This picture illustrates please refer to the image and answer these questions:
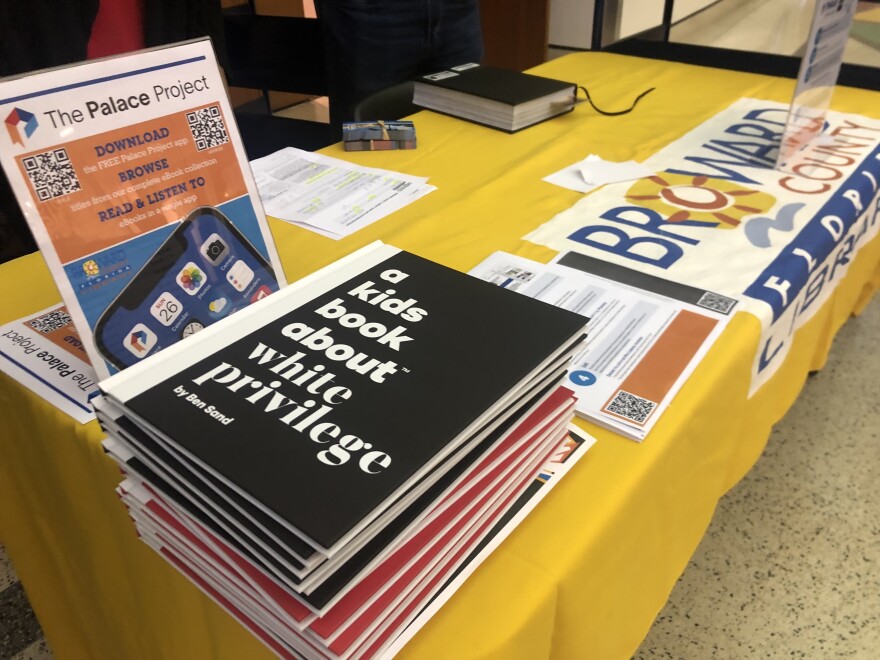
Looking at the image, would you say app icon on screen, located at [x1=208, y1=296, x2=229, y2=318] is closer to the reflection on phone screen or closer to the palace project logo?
the reflection on phone screen

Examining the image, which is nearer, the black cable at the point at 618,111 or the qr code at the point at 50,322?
the qr code at the point at 50,322

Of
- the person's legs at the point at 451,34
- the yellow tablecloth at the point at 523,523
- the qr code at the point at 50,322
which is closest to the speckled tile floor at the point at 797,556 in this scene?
the yellow tablecloth at the point at 523,523

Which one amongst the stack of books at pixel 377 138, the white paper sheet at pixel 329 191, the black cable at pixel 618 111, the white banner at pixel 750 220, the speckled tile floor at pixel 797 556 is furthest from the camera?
the black cable at pixel 618 111

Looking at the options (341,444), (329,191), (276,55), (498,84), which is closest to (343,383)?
(341,444)

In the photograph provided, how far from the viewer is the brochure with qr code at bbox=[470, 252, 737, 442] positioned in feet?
2.12

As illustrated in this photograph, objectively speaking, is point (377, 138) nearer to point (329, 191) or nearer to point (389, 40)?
point (329, 191)

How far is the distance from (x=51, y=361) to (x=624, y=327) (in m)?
0.66

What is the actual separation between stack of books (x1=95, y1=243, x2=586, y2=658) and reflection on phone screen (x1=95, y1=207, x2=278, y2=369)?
14 centimetres

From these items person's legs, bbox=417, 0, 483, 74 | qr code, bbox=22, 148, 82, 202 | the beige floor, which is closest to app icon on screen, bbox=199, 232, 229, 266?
qr code, bbox=22, 148, 82, 202

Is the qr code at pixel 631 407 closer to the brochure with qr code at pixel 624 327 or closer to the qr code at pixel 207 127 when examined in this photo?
the brochure with qr code at pixel 624 327

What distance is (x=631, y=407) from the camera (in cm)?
64

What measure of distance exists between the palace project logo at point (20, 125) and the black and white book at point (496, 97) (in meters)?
0.94

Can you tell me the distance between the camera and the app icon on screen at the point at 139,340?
633 millimetres

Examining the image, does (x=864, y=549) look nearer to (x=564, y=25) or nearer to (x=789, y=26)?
(x=564, y=25)
